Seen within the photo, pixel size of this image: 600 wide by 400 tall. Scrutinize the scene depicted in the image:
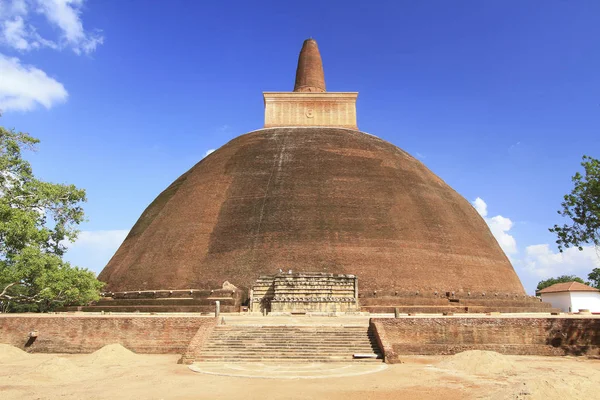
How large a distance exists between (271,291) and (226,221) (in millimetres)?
4422

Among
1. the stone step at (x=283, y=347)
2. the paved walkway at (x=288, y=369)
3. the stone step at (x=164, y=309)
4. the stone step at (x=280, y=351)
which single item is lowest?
the paved walkway at (x=288, y=369)

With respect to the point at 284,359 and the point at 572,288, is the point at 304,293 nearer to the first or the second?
the point at 284,359

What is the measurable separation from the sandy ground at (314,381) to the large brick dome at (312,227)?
7.21 meters

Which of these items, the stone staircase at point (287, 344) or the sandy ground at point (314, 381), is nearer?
the sandy ground at point (314, 381)

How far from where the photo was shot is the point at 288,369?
1047cm

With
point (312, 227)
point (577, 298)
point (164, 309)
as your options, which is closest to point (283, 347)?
point (164, 309)

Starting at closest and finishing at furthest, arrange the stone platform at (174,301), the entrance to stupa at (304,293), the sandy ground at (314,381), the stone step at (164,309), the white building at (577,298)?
the sandy ground at (314,381)
the entrance to stupa at (304,293)
the stone step at (164,309)
the stone platform at (174,301)
the white building at (577,298)

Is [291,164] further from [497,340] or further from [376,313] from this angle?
[497,340]

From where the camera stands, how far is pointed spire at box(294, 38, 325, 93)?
99.7 feet

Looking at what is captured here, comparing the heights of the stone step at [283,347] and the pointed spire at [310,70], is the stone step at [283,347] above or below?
below

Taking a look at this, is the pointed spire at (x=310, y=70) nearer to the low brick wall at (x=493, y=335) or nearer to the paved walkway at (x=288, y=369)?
the low brick wall at (x=493, y=335)

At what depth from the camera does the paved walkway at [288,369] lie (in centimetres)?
971

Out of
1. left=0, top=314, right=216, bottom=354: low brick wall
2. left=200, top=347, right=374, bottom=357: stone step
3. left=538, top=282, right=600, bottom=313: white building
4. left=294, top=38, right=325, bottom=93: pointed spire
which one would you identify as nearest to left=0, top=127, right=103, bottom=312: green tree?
left=0, top=314, right=216, bottom=354: low brick wall

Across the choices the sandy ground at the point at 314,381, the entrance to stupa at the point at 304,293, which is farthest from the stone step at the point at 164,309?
the sandy ground at the point at 314,381
